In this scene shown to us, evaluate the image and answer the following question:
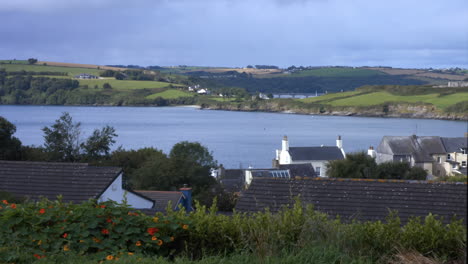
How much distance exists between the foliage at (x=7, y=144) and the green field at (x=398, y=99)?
111 metres

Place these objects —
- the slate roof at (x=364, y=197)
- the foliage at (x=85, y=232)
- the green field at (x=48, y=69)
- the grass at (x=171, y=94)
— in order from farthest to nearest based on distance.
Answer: the grass at (x=171, y=94), the green field at (x=48, y=69), the slate roof at (x=364, y=197), the foliage at (x=85, y=232)

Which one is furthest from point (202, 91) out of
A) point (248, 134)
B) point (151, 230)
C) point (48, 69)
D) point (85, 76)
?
point (151, 230)

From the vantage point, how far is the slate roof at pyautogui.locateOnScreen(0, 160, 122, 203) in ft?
48.3

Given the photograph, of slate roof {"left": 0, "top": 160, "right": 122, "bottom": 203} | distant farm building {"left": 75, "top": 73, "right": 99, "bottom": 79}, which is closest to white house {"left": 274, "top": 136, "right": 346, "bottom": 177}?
slate roof {"left": 0, "top": 160, "right": 122, "bottom": 203}

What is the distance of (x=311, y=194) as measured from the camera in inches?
472

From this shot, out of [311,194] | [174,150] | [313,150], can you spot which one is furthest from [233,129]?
[311,194]

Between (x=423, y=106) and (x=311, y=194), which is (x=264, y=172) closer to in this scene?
(x=311, y=194)

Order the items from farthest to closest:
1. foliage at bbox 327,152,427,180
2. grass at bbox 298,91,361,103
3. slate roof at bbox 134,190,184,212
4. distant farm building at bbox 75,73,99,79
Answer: grass at bbox 298,91,361,103
distant farm building at bbox 75,73,99,79
foliage at bbox 327,152,427,180
slate roof at bbox 134,190,184,212

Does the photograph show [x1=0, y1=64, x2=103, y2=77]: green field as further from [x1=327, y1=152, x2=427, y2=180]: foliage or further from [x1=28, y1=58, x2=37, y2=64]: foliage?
[x1=327, y1=152, x2=427, y2=180]: foliage

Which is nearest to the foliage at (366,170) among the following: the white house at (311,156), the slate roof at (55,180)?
the white house at (311,156)

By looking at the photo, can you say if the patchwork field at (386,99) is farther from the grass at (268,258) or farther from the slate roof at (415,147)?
the grass at (268,258)

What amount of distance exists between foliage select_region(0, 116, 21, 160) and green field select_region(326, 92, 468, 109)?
111244 millimetres

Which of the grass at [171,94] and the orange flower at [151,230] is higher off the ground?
the orange flower at [151,230]

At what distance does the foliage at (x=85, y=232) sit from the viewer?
5.88 meters
